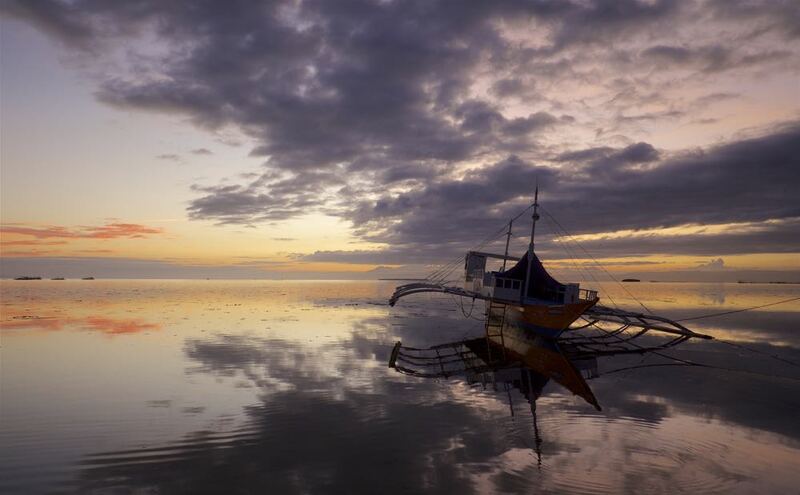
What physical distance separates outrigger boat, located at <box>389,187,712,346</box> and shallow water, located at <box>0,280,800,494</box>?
487 cm

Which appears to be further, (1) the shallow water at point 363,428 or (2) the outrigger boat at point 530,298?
(2) the outrigger boat at point 530,298

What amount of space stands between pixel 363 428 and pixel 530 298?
90.2 ft

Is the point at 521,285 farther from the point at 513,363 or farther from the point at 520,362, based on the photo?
the point at 513,363

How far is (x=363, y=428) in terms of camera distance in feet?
49.2

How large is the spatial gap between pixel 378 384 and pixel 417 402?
364 centimetres

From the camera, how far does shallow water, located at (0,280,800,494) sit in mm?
11164

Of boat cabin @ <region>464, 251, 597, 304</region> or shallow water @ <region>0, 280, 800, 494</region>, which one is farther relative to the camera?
boat cabin @ <region>464, 251, 597, 304</region>

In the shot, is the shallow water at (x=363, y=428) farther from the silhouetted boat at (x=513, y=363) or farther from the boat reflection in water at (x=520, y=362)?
the silhouetted boat at (x=513, y=363)

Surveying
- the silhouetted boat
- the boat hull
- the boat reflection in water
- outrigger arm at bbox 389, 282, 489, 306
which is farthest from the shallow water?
outrigger arm at bbox 389, 282, 489, 306

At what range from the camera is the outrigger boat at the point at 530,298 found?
3272 centimetres

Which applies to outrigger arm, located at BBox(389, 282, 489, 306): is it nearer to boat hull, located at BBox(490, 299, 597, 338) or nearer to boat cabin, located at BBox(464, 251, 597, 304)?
boat cabin, located at BBox(464, 251, 597, 304)

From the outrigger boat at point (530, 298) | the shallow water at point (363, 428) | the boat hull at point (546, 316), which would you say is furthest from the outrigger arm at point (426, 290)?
the shallow water at point (363, 428)

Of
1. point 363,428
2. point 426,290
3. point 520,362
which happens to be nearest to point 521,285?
point 426,290

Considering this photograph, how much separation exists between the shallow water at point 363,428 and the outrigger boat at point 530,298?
16.0ft
